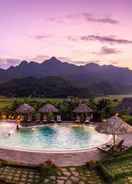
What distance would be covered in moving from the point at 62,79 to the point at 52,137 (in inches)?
2252

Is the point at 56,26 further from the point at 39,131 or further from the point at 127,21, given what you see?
the point at 39,131

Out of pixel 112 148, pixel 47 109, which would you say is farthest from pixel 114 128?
pixel 47 109

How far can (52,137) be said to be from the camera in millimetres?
21891

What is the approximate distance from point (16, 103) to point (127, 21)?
12545 millimetres

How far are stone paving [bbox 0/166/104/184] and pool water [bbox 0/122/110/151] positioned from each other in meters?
3.37

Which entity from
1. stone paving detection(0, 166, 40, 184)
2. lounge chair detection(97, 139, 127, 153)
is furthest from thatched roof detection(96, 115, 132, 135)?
stone paving detection(0, 166, 40, 184)

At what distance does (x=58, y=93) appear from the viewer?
212 feet

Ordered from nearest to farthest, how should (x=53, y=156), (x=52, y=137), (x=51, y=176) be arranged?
(x=51, y=176) < (x=53, y=156) < (x=52, y=137)

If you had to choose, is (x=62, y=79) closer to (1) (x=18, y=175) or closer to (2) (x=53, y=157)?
(2) (x=53, y=157)

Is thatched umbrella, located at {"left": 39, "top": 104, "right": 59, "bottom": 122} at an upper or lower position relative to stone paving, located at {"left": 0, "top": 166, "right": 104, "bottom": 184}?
upper

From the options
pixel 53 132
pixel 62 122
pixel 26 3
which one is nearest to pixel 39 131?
pixel 53 132

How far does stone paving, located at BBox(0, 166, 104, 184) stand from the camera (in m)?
12.7

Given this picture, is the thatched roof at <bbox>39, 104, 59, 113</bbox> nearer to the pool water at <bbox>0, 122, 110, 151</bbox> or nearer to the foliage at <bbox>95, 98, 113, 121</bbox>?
the pool water at <bbox>0, 122, 110, 151</bbox>

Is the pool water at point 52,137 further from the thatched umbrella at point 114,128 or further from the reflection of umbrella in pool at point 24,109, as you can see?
the reflection of umbrella in pool at point 24,109
